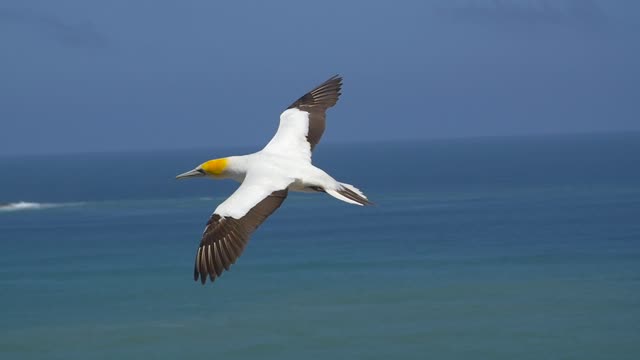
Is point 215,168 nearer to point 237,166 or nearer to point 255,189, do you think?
point 237,166

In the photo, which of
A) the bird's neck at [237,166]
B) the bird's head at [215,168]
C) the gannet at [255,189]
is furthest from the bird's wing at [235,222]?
the bird's head at [215,168]

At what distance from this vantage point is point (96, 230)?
11775 cm

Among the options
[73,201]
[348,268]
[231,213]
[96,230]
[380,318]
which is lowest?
[231,213]

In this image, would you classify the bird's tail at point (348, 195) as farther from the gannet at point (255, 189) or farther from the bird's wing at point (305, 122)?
the bird's wing at point (305, 122)

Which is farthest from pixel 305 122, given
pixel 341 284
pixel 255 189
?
pixel 341 284

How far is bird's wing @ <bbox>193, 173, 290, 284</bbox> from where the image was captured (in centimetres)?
1847

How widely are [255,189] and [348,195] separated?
1380 millimetres

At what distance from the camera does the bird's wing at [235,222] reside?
60.6 feet

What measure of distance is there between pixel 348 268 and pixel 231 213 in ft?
219

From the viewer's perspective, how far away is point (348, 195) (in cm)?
1955

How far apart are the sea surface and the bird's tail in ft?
122

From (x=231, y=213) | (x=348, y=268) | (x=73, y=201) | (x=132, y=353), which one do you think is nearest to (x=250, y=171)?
(x=231, y=213)

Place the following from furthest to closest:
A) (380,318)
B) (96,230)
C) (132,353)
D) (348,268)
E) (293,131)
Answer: (96,230)
(348,268)
(380,318)
(132,353)
(293,131)

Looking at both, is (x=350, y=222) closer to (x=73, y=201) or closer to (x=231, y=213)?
(x=73, y=201)
